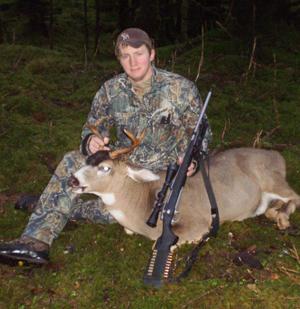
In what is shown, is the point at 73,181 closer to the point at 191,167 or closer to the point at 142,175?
the point at 142,175

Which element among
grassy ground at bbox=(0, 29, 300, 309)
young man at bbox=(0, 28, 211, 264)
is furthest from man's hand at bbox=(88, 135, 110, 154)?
grassy ground at bbox=(0, 29, 300, 309)

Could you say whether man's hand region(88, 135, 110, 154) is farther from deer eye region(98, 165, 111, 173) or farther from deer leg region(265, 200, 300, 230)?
deer leg region(265, 200, 300, 230)

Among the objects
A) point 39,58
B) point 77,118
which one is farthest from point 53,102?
point 39,58

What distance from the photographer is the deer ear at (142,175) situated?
5.92m

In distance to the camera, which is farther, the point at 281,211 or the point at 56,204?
the point at 281,211

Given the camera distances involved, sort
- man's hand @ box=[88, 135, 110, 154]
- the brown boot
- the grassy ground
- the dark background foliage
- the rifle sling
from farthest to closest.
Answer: the dark background foliage → man's hand @ box=[88, 135, 110, 154] → the rifle sling → the brown boot → the grassy ground

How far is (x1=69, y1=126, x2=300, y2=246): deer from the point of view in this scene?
19.5 ft

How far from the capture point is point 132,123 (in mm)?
6551

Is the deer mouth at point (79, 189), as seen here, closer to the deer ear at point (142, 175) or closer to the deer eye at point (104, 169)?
the deer eye at point (104, 169)

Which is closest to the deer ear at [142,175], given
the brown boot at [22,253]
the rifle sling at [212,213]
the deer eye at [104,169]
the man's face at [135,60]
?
the deer eye at [104,169]

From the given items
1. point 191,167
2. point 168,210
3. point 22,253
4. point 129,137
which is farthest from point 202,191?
point 22,253

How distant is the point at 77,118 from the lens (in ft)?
35.2

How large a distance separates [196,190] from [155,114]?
1074 millimetres

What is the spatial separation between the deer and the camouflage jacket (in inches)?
12.2
